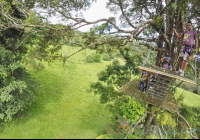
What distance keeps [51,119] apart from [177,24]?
7.22 m

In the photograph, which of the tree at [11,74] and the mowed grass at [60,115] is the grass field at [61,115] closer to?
the mowed grass at [60,115]

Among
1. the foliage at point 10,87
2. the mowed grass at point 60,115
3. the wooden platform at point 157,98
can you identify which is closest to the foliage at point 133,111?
the wooden platform at point 157,98

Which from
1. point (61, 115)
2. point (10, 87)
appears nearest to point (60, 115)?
point (61, 115)

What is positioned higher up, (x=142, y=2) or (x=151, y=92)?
(x=142, y=2)

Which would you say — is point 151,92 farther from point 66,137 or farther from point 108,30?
point 66,137

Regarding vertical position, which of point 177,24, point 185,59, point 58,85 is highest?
point 177,24

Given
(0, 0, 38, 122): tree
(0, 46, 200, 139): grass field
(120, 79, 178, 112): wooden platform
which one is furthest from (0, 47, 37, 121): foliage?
(120, 79, 178, 112): wooden platform

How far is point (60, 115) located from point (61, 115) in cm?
6

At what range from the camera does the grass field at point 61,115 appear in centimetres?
604

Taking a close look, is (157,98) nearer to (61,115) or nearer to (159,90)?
(159,90)

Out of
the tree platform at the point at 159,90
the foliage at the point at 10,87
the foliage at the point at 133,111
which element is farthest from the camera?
the foliage at the point at 10,87

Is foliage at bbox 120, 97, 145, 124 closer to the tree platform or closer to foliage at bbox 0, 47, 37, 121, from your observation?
the tree platform

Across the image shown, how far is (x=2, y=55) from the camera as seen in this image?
16.9 ft

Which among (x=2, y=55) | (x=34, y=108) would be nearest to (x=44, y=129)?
(x=34, y=108)
